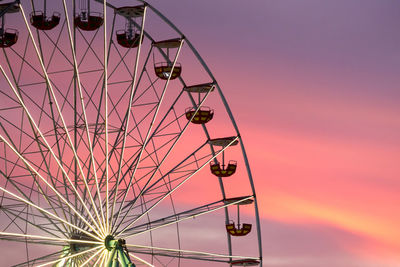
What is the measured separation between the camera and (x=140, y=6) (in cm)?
3294

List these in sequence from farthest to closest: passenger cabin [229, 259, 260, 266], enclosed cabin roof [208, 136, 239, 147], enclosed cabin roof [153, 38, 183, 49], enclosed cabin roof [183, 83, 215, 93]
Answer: passenger cabin [229, 259, 260, 266] → enclosed cabin roof [208, 136, 239, 147] → enclosed cabin roof [183, 83, 215, 93] → enclosed cabin roof [153, 38, 183, 49]

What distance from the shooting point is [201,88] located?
36.0 meters

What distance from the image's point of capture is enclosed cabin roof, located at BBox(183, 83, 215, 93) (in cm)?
3566

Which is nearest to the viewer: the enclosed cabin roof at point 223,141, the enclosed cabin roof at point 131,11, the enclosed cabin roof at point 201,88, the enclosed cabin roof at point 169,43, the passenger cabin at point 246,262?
the enclosed cabin roof at point 131,11

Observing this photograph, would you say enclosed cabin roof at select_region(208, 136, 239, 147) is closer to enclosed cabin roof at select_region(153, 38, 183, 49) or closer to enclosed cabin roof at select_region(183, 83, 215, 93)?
enclosed cabin roof at select_region(183, 83, 215, 93)

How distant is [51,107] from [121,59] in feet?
9.80

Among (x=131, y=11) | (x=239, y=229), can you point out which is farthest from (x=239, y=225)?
(x=131, y=11)

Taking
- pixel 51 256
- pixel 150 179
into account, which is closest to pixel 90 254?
pixel 51 256

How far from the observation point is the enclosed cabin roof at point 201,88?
117 ft

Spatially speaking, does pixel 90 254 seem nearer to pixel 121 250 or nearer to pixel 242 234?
pixel 121 250

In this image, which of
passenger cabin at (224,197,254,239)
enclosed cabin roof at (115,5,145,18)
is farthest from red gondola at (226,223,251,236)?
enclosed cabin roof at (115,5,145,18)

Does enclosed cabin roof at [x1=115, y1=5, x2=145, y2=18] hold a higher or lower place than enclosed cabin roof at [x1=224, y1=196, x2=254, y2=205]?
higher

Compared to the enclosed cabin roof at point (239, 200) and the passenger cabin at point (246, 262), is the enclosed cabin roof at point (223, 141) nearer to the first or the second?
the enclosed cabin roof at point (239, 200)

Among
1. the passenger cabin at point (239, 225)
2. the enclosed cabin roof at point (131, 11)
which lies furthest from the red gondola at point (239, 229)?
the enclosed cabin roof at point (131, 11)
